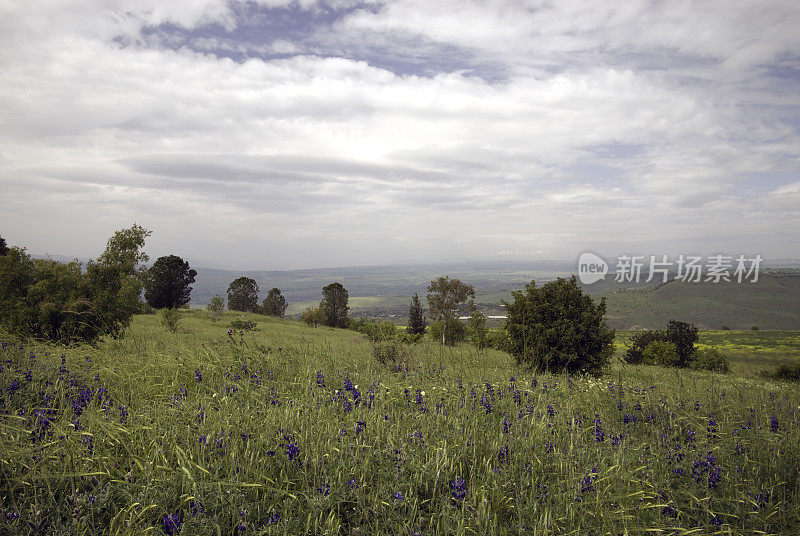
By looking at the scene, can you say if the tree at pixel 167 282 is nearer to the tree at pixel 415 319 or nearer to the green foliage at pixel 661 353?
the tree at pixel 415 319

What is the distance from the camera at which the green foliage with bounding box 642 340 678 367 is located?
3008 cm

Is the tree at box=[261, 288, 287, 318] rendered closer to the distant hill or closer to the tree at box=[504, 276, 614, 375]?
the tree at box=[504, 276, 614, 375]

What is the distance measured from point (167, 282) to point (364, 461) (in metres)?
55.4

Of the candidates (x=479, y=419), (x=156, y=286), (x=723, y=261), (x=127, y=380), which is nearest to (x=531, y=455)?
(x=479, y=419)

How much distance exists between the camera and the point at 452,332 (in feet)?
167

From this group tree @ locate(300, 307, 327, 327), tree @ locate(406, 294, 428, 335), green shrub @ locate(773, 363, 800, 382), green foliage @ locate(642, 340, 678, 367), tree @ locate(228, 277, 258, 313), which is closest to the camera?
green shrub @ locate(773, 363, 800, 382)

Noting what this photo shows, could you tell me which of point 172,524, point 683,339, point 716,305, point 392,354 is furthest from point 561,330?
point 716,305

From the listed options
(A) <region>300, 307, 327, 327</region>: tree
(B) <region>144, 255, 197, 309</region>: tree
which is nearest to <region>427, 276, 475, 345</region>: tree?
(A) <region>300, 307, 327, 327</region>: tree

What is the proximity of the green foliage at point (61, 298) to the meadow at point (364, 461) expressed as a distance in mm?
5959

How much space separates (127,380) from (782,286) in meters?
197

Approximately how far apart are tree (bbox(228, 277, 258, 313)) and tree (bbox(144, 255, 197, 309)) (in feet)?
95.2

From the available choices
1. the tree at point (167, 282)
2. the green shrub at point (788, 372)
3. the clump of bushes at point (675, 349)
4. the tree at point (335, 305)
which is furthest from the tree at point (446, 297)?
the green shrub at point (788, 372)

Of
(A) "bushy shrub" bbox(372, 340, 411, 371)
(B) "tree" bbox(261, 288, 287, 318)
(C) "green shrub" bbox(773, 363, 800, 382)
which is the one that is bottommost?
(B) "tree" bbox(261, 288, 287, 318)

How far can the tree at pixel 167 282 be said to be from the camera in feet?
165
